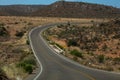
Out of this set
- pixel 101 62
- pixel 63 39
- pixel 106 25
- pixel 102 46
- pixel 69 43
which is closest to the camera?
pixel 101 62

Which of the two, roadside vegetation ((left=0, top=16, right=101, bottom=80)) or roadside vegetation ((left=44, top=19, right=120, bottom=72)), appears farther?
roadside vegetation ((left=44, top=19, right=120, bottom=72))

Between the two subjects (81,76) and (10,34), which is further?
(10,34)

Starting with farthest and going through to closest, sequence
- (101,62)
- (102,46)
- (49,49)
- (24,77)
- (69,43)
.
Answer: (69,43) < (102,46) < (49,49) < (101,62) < (24,77)

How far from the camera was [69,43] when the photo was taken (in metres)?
71.9

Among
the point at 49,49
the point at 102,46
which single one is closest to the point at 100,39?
the point at 102,46

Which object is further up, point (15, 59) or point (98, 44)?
point (15, 59)

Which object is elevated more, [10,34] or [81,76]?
[81,76]

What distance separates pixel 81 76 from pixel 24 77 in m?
4.79

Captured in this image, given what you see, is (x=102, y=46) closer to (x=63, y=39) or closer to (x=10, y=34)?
(x=63, y=39)

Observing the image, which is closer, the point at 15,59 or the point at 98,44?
the point at 15,59

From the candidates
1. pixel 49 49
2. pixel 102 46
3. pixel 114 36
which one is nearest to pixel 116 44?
pixel 102 46

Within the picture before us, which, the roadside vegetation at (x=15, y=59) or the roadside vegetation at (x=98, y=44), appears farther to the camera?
the roadside vegetation at (x=98, y=44)

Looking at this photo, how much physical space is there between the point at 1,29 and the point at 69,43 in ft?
100

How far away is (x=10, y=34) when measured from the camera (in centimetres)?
9825
